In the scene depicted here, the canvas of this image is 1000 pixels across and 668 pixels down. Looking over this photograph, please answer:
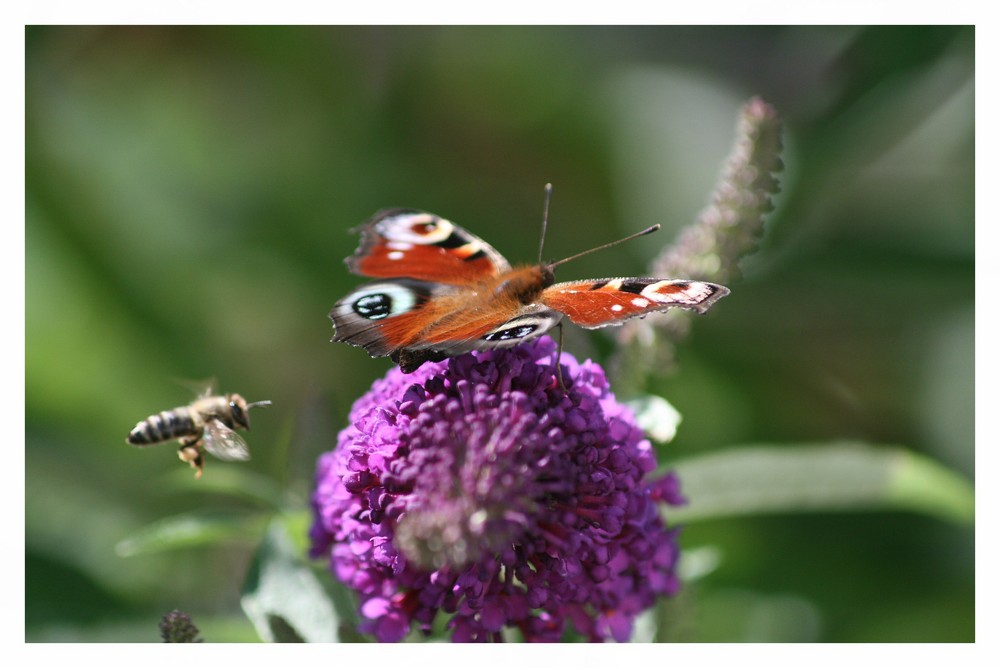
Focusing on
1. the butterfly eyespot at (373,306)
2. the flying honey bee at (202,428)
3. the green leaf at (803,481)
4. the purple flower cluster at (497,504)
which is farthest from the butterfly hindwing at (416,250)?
the green leaf at (803,481)

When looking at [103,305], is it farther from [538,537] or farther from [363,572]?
[538,537]

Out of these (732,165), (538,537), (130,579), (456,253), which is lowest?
(538,537)

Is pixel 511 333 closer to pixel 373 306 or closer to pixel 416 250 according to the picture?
pixel 373 306

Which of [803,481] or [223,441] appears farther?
[803,481]

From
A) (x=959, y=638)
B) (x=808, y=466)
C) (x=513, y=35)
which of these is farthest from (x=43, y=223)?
(x=959, y=638)

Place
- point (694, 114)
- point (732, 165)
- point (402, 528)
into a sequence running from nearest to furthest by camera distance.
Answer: point (402, 528) < point (732, 165) < point (694, 114)

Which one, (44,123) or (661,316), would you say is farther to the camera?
(44,123)

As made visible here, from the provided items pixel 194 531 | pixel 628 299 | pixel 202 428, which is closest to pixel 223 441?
pixel 202 428
